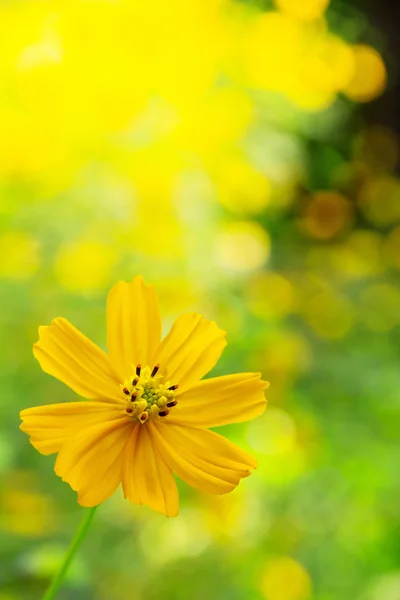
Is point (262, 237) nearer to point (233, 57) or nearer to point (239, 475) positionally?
point (233, 57)

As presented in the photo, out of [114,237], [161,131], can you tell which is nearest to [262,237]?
[161,131]

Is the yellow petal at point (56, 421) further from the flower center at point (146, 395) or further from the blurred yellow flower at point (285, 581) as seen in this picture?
the blurred yellow flower at point (285, 581)

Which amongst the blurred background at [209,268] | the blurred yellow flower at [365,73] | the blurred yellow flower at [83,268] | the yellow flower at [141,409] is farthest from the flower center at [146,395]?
the blurred yellow flower at [365,73]

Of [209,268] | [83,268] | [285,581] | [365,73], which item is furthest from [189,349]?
[365,73]

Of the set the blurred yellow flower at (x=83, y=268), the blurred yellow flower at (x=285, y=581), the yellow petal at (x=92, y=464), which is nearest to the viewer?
the yellow petal at (x=92, y=464)

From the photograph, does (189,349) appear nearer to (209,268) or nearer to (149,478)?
(149,478)

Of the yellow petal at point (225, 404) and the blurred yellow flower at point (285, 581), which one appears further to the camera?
the blurred yellow flower at point (285, 581)

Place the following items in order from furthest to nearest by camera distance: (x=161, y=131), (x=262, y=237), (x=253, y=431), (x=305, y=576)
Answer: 1. (x=262, y=237)
2. (x=161, y=131)
3. (x=253, y=431)
4. (x=305, y=576)
